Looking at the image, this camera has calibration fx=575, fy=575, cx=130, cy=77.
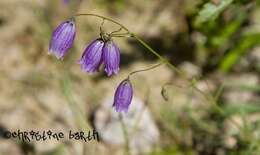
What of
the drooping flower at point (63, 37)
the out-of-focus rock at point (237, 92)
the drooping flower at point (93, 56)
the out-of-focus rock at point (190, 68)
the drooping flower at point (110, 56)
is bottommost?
the drooping flower at point (110, 56)

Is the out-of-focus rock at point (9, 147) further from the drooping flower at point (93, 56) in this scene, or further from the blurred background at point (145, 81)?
the drooping flower at point (93, 56)

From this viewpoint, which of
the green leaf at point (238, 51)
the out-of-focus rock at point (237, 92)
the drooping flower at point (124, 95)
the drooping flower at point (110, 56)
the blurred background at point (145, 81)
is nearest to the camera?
the drooping flower at point (110, 56)

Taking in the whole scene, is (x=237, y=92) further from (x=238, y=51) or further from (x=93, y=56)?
(x=93, y=56)

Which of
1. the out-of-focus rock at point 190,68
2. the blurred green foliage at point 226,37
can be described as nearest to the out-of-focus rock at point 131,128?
the out-of-focus rock at point 190,68

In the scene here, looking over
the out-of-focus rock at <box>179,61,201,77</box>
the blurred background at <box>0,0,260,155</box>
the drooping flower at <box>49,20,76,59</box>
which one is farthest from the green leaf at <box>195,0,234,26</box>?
the out-of-focus rock at <box>179,61,201,77</box>

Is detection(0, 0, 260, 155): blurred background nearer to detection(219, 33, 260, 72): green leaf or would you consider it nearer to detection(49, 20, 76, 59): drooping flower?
detection(219, 33, 260, 72): green leaf

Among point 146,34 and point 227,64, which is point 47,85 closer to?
point 146,34
